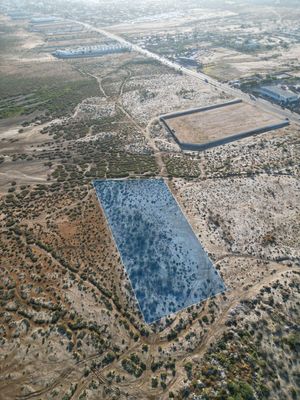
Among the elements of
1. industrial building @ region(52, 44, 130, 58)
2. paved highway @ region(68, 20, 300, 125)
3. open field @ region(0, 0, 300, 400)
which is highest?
industrial building @ region(52, 44, 130, 58)

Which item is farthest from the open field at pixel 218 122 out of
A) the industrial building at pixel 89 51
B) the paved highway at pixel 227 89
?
the industrial building at pixel 89 51

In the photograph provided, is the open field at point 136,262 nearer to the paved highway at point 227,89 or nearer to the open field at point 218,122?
the open field at point 218,122

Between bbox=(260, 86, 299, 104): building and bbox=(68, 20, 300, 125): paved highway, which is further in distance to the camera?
bbox=(260, 86, 299, 104): building

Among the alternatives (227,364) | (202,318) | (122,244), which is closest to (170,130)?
(122,244)
